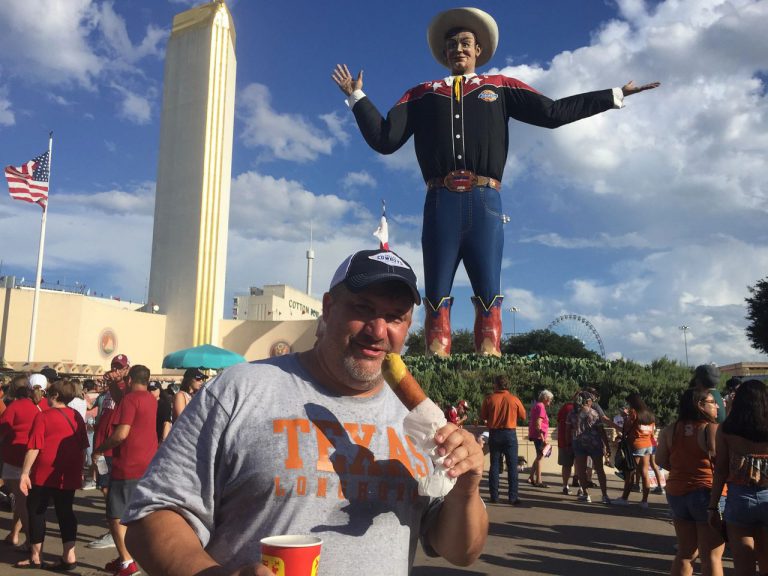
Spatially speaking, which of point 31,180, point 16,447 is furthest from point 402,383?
point 31,180

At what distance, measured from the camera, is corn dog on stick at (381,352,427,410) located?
6.73 ft

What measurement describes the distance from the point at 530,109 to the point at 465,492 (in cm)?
1354

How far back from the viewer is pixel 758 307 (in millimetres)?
35969

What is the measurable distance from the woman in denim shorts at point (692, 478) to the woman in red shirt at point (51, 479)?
502 cm

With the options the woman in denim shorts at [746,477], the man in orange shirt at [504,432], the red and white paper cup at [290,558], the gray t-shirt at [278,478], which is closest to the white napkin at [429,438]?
the gray t-shirt at [278,478]

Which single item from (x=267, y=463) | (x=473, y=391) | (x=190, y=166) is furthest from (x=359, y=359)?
(x=190, y=166)

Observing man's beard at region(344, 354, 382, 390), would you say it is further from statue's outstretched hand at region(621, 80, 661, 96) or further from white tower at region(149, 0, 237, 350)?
white tower at region(149, 0, 237, 350)

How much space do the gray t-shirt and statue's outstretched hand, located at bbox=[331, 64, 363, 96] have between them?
41.3 feet

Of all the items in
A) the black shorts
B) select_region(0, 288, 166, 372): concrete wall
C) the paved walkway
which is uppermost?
select_region(0, 288, 166, 372): concrete wall

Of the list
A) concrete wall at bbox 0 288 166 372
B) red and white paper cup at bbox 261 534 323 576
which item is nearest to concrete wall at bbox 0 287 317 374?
concrete wall at bbox 0 288 166 372

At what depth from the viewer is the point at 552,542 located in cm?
714

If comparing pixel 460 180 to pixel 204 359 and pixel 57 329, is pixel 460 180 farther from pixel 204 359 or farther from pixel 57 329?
pixel 57 329

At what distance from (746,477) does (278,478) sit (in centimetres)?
360

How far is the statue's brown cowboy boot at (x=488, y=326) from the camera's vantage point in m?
15.2
